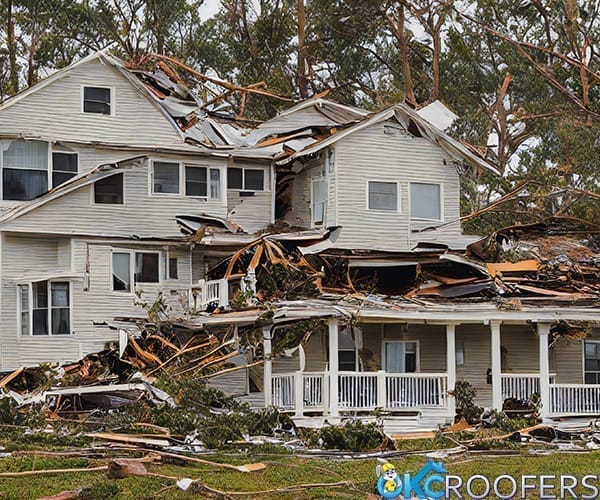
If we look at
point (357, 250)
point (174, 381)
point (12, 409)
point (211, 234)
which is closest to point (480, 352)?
point (357, 250)

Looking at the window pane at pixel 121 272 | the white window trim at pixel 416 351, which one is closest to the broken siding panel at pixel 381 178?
the white window trim at pixel 416 351

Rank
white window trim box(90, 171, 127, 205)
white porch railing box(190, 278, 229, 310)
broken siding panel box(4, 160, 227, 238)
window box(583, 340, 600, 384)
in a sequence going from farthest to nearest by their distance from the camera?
white window trim box(90, 171, 127, 205), window box(583, 340, 600, 384), broken siding panel box(4, 160, 227, 238), white porch railing box(190, 278, 229, 310)

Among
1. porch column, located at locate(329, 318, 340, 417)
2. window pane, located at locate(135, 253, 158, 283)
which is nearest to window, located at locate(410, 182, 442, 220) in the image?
window pane, located at locate(135, 253, 158, 283)

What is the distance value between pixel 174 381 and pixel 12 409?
11.0 feet

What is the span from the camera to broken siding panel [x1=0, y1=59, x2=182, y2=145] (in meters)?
36.8

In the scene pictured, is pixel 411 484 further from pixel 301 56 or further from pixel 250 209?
pixel 301 56

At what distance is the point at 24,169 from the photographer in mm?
36625

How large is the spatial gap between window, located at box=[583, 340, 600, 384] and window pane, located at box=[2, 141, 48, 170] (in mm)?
14955

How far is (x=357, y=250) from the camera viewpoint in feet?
118

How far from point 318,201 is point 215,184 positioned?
2.88 m

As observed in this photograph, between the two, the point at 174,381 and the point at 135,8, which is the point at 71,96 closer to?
the point at 174,381

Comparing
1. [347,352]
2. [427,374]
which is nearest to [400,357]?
[347,352]

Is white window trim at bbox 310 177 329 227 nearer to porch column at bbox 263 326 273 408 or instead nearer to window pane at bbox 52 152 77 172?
window pane at bbox 52 152 77 172

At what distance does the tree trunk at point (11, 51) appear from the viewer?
51.6m
